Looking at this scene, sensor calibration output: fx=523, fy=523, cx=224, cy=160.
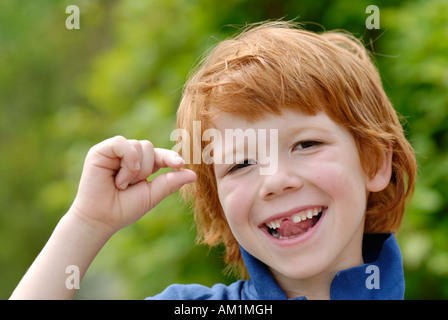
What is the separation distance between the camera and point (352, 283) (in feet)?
4.68

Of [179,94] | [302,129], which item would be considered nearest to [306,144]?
[302,129]

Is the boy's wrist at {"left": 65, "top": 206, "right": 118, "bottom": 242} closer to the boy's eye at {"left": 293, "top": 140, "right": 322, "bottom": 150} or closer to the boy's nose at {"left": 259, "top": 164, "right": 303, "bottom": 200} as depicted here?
the boy's nose at {"left": 259, "top": 164, "right": 303, "bottom": 200}

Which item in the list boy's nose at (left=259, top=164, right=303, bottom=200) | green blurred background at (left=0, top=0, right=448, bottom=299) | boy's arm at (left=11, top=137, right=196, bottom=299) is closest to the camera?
boy's arm at (left=11, top=137, right=196, bottom=299)

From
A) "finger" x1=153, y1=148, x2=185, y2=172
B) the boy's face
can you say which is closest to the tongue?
the boy's face

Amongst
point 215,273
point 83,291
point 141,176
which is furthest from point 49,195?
point 83,291

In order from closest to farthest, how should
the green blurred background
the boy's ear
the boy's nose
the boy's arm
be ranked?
the boy's arm
the boy's nose
the boy's ear
the green blurred background

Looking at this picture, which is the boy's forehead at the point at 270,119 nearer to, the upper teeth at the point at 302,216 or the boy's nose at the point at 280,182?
the boy's nose at the point at 280,182

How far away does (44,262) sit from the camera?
124 centimetres

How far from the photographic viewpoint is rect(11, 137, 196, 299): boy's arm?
1.23 metres

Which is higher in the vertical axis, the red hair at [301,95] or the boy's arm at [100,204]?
the red hair at [301,95]

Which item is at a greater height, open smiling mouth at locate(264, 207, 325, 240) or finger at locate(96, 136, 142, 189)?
finger at locate(96, 136, 142, 189)

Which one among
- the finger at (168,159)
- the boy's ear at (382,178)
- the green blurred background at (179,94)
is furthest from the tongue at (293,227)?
the green blurred background at (179,94)

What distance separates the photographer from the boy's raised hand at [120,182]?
1.32 metres
